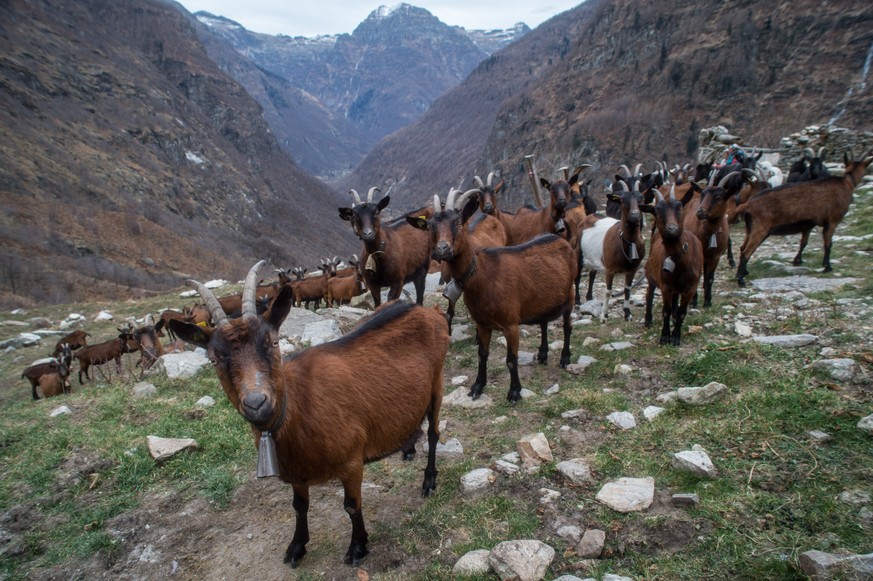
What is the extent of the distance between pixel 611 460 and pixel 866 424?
6.63 feet

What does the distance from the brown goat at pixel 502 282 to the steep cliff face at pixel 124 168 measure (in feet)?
92.7

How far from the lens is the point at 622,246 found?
8758mm

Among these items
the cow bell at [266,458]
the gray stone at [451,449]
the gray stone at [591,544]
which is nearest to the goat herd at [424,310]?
the cow bell at [266,458]

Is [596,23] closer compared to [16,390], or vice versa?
[16,390]

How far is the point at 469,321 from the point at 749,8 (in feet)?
245

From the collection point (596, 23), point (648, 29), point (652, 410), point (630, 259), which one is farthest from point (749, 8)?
point (652, 410)

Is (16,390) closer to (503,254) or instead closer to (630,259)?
(503,254)

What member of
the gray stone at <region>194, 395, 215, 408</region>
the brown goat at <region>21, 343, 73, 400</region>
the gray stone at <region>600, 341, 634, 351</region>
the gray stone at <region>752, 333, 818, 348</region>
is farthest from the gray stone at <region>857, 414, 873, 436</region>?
the brown goat at <region>21, 343, 73, 400</region>

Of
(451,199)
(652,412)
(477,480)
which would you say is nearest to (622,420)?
(652,412)

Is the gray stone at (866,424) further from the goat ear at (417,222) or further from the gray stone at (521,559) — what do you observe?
the goat ear at (417,222)

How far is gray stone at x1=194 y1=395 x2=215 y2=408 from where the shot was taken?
7052mm

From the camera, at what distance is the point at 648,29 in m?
80.2

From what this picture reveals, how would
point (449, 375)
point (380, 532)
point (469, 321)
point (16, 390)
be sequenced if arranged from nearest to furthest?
point (380, 532), point (449, 375), point (469, 321), point (16, 390)

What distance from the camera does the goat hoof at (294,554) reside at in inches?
156
